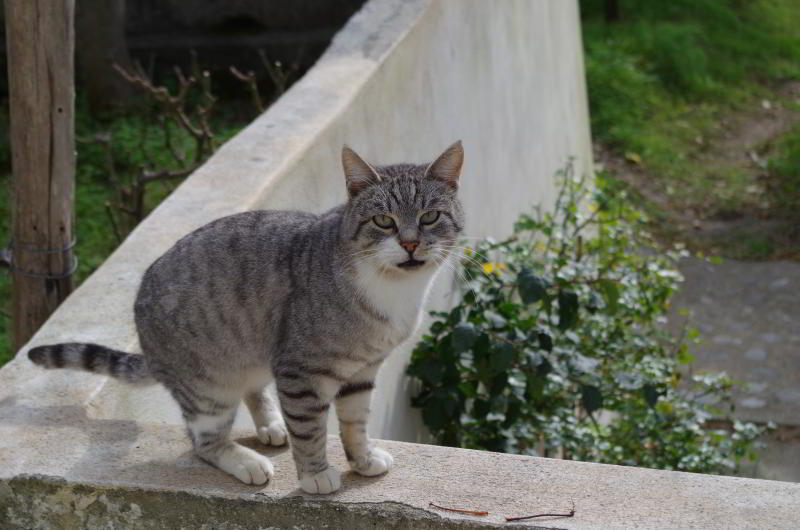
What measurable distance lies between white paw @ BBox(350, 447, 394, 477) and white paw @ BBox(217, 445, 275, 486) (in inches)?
9.3

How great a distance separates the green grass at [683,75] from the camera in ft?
33.3

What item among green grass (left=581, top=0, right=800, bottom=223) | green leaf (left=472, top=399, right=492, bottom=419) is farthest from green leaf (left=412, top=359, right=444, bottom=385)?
green grass (left=581, top=0, right=800, bottom=223)

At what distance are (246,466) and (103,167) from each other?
5015mm

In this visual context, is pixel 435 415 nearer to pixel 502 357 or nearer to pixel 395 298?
pixel 502 357

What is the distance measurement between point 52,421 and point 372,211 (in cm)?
100

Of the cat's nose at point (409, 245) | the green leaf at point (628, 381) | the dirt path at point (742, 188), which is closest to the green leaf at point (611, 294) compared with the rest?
the green leaf at point (628, 381)

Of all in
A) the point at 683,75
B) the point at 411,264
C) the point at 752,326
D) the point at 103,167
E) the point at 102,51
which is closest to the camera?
the point at 411,264

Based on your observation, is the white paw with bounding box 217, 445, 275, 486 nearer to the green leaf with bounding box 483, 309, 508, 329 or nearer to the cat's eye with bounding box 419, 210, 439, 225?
the cat's eye with bounding box 419, 210, 439, 225

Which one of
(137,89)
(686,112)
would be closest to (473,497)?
(137,89)

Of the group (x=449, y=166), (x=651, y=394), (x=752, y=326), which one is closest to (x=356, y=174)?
(x=449, y=166)

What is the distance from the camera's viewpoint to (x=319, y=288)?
2.75 metres

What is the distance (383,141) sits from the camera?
4750mm

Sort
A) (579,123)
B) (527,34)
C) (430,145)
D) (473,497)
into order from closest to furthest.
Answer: (473,497)
(430,145)
(527,34)
(579,123)

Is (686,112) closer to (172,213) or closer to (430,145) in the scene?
(430,145)
